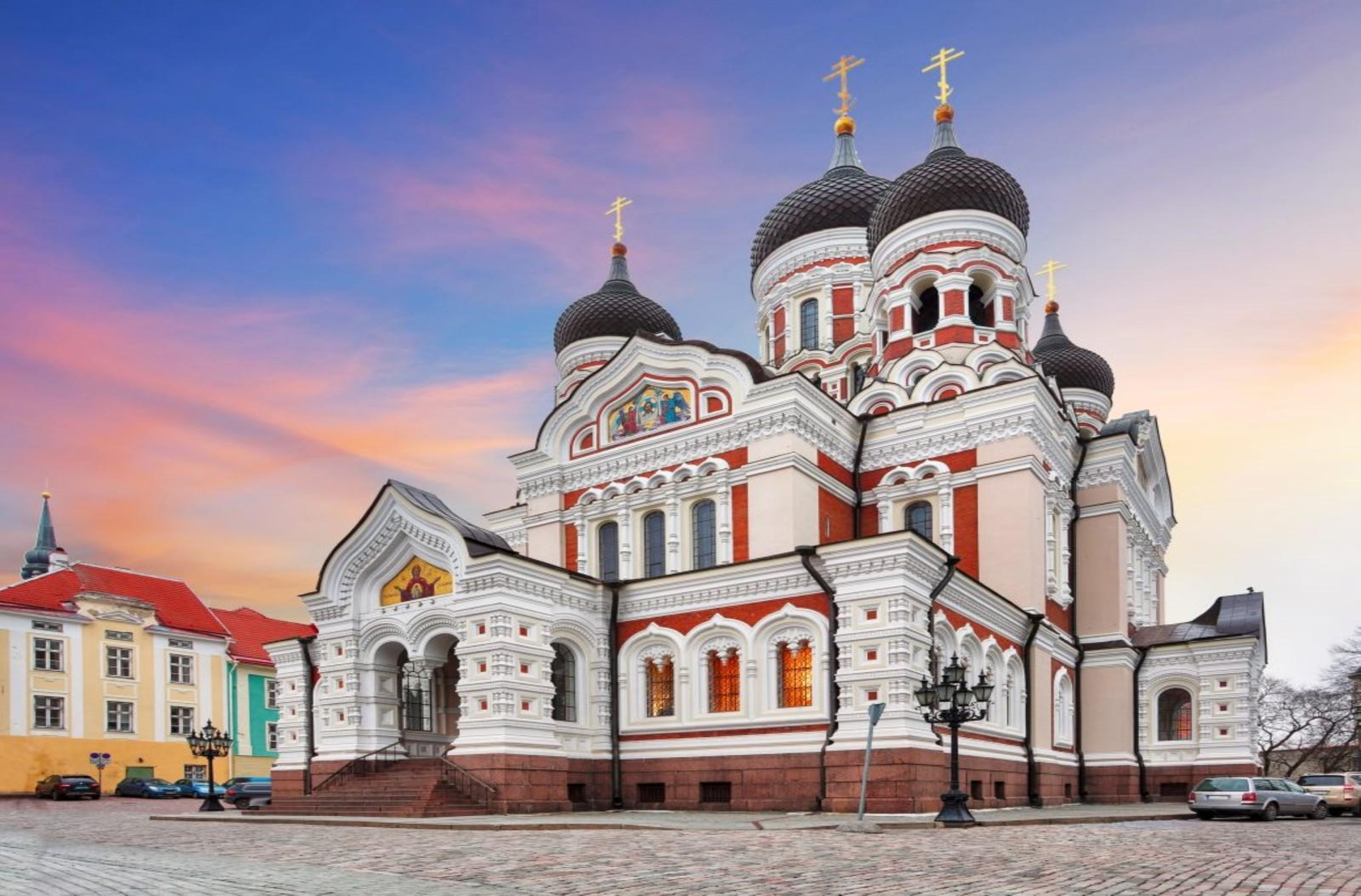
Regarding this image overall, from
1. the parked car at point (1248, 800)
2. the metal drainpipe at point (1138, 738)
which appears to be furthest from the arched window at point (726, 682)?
the metal drainpipe at point (1138, 738)

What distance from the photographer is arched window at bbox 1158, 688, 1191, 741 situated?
87.5 ft

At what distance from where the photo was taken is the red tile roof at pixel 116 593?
127 ft

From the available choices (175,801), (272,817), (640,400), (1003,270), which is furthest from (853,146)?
(175,801)

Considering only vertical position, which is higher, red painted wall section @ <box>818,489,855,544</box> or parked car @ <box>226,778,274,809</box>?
red painted wall section @ <box>818,489,855,544</box>

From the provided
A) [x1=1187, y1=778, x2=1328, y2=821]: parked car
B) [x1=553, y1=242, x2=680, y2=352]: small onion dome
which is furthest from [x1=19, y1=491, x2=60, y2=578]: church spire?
[x1=1187, y1=778, x2=1328, y2=821]: parked car

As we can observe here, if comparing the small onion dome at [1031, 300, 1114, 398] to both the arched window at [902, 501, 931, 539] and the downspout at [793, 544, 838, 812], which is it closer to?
the arched window at [902, 501, 931, 539]

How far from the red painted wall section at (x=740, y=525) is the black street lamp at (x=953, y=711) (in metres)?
6.55

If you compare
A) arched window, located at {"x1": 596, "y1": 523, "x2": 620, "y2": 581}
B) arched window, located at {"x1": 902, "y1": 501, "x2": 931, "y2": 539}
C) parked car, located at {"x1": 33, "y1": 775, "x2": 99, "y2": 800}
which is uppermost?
arched window, located at {"x1": 902, "y1": 501, "x2": 931, "y2": 539}

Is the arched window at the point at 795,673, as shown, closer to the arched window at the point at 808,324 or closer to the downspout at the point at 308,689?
the downspout at the point at 308,689

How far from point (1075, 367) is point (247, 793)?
1215 inches

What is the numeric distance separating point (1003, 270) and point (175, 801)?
30349 mm

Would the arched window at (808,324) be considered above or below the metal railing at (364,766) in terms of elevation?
above

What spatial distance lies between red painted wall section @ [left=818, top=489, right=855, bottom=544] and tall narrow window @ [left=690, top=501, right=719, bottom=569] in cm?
243

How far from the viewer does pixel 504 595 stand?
63.9 feet
